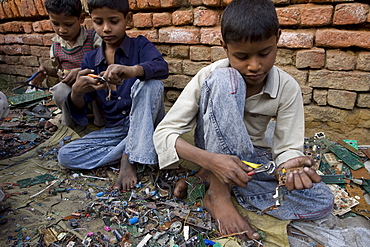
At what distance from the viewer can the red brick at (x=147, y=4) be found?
3.15m

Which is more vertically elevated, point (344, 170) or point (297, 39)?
point (297, 39)

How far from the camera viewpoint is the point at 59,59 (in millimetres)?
3170

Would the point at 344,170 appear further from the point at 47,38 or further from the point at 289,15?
the point at 47,38

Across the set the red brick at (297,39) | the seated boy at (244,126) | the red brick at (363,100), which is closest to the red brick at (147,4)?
the red brick at (297,39)

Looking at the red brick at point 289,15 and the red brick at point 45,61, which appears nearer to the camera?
the red brick at point 289,15

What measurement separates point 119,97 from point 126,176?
0.71 m

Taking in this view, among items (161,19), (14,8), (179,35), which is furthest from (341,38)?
(14,8)

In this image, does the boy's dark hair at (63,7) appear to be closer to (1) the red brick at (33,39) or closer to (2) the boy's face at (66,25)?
(2) the boy's face at (66,25)

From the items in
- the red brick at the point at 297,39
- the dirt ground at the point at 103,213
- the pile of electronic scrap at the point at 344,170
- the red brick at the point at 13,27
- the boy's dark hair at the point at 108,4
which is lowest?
the pile of electronic scrap at the point at 344,170

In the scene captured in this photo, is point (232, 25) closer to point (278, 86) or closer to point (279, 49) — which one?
point (278, 86)

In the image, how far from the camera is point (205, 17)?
2.96m

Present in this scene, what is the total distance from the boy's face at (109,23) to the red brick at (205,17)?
0.87 meters

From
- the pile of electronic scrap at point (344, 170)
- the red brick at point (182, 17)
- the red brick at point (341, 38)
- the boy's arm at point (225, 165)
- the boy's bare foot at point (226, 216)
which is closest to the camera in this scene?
the boy's arm at point (225, 165)

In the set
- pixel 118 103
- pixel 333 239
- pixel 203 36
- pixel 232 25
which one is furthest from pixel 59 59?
pixel 333 239
